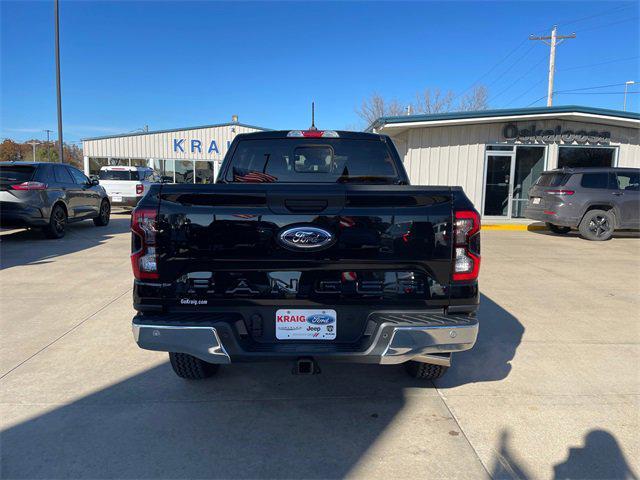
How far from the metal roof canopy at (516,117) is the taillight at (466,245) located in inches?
477

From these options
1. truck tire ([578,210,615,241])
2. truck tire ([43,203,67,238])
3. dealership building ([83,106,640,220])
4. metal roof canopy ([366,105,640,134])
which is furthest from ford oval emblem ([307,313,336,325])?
dealership building ([83,106,640,220])

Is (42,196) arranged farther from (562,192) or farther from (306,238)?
(562,192)

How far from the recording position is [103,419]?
2.94 metres

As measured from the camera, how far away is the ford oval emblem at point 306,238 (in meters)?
2.57

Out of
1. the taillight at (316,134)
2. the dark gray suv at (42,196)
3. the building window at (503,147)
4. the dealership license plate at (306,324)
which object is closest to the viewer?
the dealership license plate at (306,324)

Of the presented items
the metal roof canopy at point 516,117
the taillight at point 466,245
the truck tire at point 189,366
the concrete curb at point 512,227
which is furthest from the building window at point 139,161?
the taillight at point 466,245

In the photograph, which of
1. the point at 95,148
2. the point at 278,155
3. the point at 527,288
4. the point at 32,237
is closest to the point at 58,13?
the point at 95,148

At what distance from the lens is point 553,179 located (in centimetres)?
1175

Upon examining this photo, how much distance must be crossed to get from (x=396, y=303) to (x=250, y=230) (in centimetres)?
96

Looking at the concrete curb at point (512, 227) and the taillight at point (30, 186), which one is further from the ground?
the taillight at point (30, 186)

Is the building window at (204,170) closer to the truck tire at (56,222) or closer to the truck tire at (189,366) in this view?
the truck tire at (56,222)

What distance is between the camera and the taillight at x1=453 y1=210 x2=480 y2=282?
8.50 feet

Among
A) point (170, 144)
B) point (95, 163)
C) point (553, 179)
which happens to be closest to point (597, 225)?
point (553, 179)

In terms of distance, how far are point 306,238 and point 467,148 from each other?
13677 millimetres
